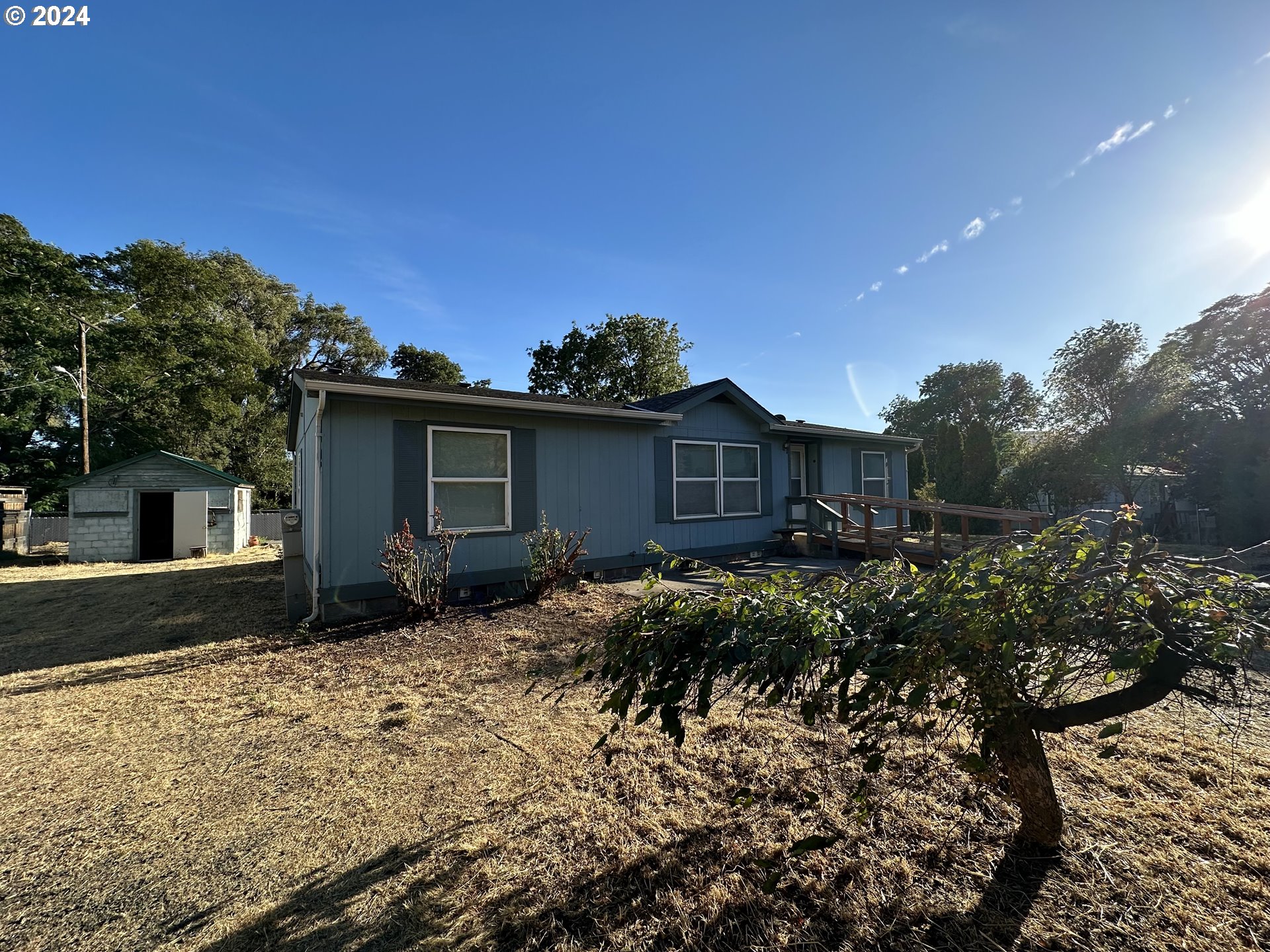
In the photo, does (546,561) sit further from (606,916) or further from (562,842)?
(606,916)

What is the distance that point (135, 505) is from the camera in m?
12.8

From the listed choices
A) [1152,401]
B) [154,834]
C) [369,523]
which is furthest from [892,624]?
[1152,401]

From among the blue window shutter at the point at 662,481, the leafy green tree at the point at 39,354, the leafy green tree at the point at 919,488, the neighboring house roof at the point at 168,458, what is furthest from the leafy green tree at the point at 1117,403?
the leafy green tree at the point at 39,354

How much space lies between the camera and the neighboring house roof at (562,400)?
5.85m

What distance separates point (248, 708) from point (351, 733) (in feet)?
3.52

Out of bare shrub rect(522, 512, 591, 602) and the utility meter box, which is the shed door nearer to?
the utility meter box

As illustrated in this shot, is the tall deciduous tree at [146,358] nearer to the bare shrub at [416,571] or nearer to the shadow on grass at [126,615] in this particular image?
the shadow on grass at [126,615]

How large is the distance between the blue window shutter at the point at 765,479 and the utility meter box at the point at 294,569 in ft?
25.4

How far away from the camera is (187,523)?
1313cm

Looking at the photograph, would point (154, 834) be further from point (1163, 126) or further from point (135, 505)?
point (135, 505)

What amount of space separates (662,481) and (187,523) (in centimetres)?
1342

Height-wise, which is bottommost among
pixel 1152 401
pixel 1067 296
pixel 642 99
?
pixel 1152 401

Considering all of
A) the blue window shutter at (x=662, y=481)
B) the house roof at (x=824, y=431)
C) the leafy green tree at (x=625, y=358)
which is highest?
the leafy green tree at (x=625, y=358)

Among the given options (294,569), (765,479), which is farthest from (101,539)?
(765,479)
